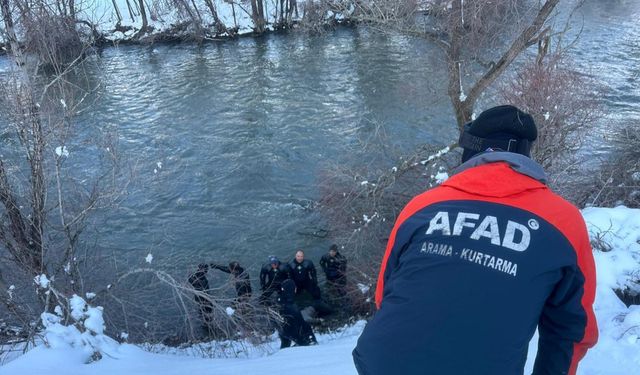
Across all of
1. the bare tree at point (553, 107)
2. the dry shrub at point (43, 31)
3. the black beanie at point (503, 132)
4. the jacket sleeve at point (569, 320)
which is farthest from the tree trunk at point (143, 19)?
the jacket sleeve at point (569, 320)

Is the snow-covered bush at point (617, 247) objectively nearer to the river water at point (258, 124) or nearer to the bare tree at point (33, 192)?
the bare tree at point (33, 192)

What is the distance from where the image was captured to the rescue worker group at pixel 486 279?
1977 millimetres

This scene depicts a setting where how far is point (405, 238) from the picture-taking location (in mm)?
2311

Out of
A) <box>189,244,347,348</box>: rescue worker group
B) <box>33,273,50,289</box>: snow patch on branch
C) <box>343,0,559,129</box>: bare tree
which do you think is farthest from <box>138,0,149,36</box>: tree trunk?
<box>33,273,50,289</box>: snow patch on branch

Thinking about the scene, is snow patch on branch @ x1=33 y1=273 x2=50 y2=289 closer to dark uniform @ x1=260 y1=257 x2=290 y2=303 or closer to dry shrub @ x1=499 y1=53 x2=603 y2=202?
dark uniform @ x1=260 y1=257 x2=290 y2=303

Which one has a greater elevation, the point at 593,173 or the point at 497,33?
the point at 497,33

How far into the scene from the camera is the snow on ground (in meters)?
3.92

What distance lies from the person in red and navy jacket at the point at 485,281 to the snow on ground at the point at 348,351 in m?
1.64

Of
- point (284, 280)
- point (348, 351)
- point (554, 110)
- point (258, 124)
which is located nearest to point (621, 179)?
point (554, 110)

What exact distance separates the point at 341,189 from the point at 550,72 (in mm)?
5310

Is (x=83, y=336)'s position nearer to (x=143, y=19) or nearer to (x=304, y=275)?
(x=304, y=275)

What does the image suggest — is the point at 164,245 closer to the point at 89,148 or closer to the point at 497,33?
the point at 89,148

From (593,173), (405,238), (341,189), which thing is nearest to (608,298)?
(405,238)

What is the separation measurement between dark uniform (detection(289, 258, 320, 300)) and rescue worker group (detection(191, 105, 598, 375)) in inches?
322
